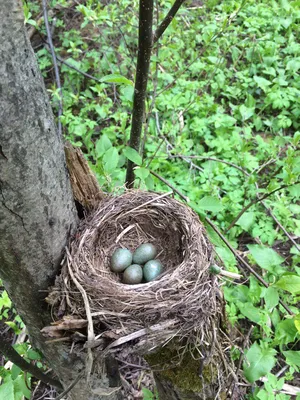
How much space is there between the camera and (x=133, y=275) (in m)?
1.58

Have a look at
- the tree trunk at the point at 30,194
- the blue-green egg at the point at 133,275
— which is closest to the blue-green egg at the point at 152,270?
the blue-green egg at the point at 133,275

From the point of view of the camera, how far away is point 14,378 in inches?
55.8

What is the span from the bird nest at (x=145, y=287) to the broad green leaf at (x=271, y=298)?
19cm

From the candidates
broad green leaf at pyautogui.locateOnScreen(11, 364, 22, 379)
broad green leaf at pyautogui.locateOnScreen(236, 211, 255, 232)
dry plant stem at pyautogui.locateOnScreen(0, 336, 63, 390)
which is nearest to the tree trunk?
dry plant stem at pyautogui.locateOnScreen(0, 336, 63, 390)

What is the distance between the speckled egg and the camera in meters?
1.67

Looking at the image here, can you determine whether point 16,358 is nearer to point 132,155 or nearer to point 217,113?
point 132,155

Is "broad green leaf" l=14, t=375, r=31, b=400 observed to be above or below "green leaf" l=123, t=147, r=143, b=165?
below

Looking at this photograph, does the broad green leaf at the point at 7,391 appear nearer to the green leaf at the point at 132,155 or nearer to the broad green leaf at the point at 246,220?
the green leaf at the point at 132,155

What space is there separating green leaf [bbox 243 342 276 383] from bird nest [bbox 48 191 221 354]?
15.6 inches

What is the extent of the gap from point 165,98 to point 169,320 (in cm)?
229

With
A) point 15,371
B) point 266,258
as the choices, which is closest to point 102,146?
point 266,258

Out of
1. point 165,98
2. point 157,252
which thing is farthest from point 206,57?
point 157,252

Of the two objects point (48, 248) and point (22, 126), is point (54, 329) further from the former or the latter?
point (22, 126)

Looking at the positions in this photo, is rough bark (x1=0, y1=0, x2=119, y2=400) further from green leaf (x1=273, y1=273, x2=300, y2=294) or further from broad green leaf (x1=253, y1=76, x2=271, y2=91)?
broad green leaf (x1=253, y1=76, x2=271, y2=91)
